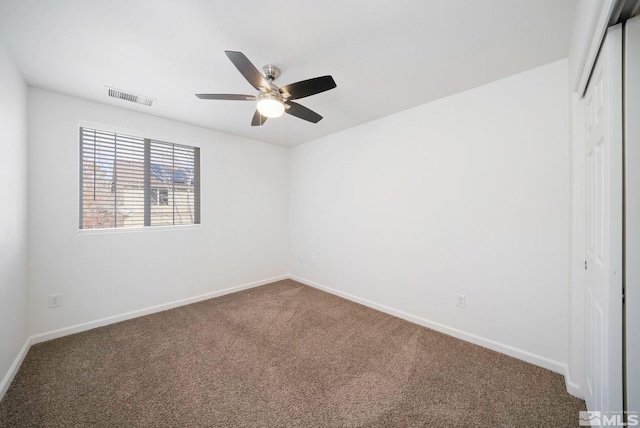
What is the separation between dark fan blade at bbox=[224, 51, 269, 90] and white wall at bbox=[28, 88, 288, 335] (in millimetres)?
2091

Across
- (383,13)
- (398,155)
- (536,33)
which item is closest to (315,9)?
(383,13)

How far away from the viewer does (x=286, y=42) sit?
1.74 meters

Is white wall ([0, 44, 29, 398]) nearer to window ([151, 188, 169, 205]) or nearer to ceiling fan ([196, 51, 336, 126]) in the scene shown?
window ([151, 188, 169, 205])

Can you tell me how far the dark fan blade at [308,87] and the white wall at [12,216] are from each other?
1985mm

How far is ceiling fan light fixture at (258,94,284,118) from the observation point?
1.87 metres

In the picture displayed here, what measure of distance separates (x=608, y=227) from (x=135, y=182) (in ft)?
13.5

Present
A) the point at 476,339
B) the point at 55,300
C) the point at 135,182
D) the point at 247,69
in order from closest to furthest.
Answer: the point at 247,69 → the point at 476,339 → the point at 55,300 → the point at 135,182

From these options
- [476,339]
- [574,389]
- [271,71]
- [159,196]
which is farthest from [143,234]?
[574,389]

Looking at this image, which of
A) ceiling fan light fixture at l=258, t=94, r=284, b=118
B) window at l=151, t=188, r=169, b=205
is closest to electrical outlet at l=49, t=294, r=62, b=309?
window at l=151, t=188, r=169, b=205

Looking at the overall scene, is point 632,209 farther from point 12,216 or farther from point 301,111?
point 12,216

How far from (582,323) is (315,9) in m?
2.73

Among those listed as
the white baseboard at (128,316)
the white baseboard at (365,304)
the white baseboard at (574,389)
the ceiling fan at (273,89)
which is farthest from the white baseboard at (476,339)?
the ceiling fan at (273,89)

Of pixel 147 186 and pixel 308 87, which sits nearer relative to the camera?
pixel 308 87

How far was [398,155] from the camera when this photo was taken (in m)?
2.96
